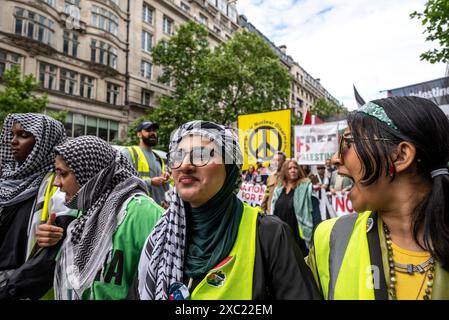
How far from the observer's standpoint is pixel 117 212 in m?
1.83

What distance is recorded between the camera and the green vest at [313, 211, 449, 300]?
107 centimetres

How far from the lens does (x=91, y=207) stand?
1872 millimetres

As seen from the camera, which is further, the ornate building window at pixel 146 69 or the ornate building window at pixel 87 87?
the ornate building window at pixel 146 69

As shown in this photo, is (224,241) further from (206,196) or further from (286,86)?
(286,86)

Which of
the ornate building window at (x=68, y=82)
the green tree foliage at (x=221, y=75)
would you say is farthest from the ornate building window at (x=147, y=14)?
the ornate building window at (x=68, y=82)

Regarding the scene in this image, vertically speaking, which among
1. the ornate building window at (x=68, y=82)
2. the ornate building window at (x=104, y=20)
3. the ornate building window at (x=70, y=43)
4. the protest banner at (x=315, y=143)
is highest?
the ornate building window at (x=104, y=20)

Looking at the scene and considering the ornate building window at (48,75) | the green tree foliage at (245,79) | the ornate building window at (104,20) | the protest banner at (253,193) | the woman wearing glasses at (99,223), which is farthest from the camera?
the ornate building window at (104,20)

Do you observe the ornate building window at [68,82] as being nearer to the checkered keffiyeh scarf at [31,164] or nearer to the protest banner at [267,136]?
the protest banner at [267,136]

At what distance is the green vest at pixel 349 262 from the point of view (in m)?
1.07

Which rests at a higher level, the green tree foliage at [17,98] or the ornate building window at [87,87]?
the ornate building window at [87,87]

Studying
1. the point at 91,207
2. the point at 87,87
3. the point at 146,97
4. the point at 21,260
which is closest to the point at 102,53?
the point at 87,87

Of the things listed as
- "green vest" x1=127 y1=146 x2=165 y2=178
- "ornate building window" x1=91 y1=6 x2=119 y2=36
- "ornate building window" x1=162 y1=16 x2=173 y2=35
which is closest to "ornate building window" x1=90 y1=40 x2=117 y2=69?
"ornate building window" x1=91 y1=6 x2=119 y2=36

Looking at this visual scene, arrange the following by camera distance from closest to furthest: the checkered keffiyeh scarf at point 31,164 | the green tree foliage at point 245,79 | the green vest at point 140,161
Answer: the checkered keffiyeh scarf at point 31,164 < the green vest at point 140,161 < the green tree foliage at point 245,79

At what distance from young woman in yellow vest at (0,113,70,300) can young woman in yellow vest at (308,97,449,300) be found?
1660mm
